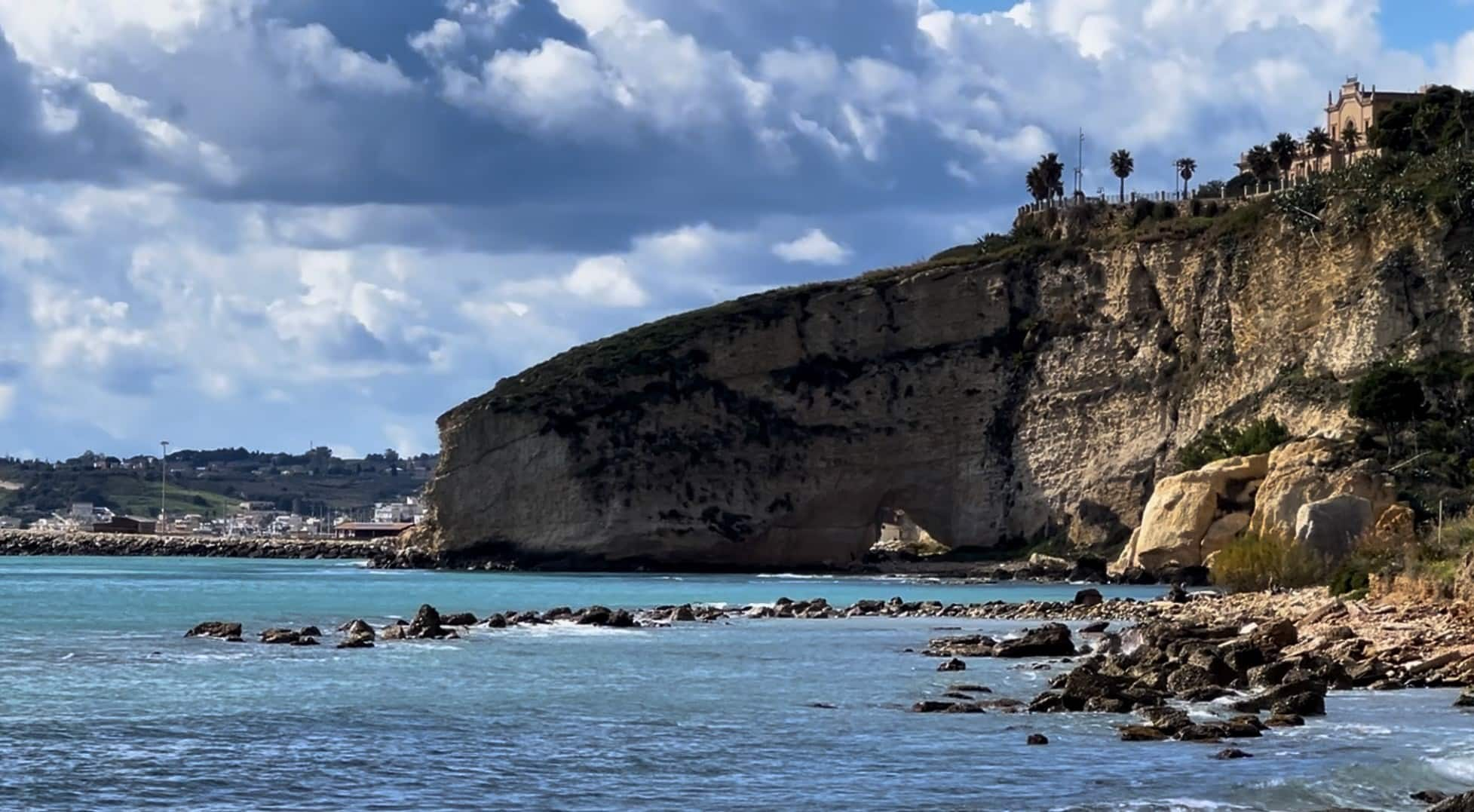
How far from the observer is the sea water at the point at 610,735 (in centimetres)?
2270

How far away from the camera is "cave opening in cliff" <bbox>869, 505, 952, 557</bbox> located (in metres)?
113

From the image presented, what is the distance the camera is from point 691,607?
62.1 meters

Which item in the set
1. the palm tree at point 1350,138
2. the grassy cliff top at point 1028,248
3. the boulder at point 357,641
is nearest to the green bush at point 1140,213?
the grassy cliff top at point 1028,248

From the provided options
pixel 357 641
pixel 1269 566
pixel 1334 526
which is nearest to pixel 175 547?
pixel 1269 566

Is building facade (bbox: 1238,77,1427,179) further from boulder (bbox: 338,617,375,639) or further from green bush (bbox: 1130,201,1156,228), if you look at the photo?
boulder (bbox: 338,617,375,639)

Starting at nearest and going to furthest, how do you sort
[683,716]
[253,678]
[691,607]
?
[683,716], [253,678], [691,607]

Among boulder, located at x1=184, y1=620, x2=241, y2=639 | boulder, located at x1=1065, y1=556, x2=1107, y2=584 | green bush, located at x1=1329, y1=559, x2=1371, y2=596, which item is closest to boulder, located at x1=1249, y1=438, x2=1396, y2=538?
green bush, located at x1=1329, y1=559, x2=1371, y2=596

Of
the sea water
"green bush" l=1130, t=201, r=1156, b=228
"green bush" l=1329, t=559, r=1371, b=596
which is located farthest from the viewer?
"green bush" l=1130, t=201, r=1156, b=228

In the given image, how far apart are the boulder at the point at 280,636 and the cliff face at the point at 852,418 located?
59302 millimetres

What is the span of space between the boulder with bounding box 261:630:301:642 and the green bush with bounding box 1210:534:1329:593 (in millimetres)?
28327

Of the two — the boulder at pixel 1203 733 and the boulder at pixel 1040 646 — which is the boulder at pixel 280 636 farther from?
the boulder at pixel 1203 733

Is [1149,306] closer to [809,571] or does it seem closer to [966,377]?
[966,377]

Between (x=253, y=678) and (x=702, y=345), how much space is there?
76485mm

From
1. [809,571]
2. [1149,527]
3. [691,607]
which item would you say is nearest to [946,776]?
[691,607]
